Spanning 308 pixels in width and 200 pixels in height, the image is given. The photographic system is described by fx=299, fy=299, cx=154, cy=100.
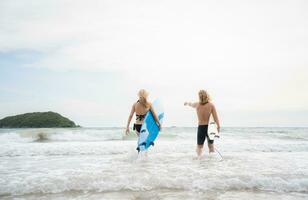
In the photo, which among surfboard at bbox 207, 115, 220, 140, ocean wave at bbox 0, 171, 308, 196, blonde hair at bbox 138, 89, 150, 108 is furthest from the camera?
blonde hair at bbox 138, 89, 150, 108

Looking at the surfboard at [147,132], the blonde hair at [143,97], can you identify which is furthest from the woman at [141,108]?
the surfboard at [147,132]

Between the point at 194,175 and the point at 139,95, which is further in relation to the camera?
the point at 139,95

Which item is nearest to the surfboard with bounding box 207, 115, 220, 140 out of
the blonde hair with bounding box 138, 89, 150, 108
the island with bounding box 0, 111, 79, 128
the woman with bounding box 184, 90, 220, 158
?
the woman with bounding box 184, 90, 220, 158

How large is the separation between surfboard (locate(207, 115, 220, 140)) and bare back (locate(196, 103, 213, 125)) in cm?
10

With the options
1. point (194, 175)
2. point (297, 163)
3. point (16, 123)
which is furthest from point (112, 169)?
point (16, 123)

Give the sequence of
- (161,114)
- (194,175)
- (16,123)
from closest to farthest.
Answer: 1. (194,175)
2. (161,114)
3. (16,123)

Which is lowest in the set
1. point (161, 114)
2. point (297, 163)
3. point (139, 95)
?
point (297, 163)

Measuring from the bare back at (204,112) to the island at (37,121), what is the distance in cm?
3697

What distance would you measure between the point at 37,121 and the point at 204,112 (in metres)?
41.4

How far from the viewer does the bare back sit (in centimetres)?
738

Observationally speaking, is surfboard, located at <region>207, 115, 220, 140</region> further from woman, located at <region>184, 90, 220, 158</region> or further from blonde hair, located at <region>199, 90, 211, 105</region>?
blonde hair, located at <region>199, 90, 211, 105</region>

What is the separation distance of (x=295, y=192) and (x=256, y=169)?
1.57 m

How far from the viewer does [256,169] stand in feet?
19.7

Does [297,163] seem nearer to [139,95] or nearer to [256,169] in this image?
[256,169]
